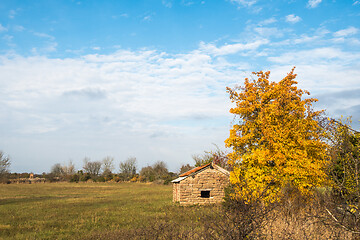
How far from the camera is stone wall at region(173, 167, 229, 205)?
24641 millimetres

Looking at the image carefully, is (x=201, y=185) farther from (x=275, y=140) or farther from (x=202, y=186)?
(x=275, y=140)

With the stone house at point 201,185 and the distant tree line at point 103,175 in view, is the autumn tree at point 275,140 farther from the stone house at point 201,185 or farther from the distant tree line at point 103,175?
the distant tree line at point 103,175

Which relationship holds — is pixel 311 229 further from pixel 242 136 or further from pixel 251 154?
pixel 242 136

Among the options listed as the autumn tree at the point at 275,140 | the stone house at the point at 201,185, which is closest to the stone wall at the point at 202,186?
the stone house at the point at 201,185

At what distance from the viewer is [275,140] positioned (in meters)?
18.1

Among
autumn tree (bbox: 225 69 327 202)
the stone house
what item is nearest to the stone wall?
the stone house

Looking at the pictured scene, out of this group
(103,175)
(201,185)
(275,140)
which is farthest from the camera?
(103,175)

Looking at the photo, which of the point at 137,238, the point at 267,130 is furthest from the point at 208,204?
the point at 137,238

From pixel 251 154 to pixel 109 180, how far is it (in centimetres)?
7024

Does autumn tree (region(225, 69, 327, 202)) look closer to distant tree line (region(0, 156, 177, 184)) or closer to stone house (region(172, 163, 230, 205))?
stone house (region(172, 163, 230, 205))

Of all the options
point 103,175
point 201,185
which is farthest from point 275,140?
point 103,175

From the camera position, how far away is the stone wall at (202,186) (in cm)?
2464

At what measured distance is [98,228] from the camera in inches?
613

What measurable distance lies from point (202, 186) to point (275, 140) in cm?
943
